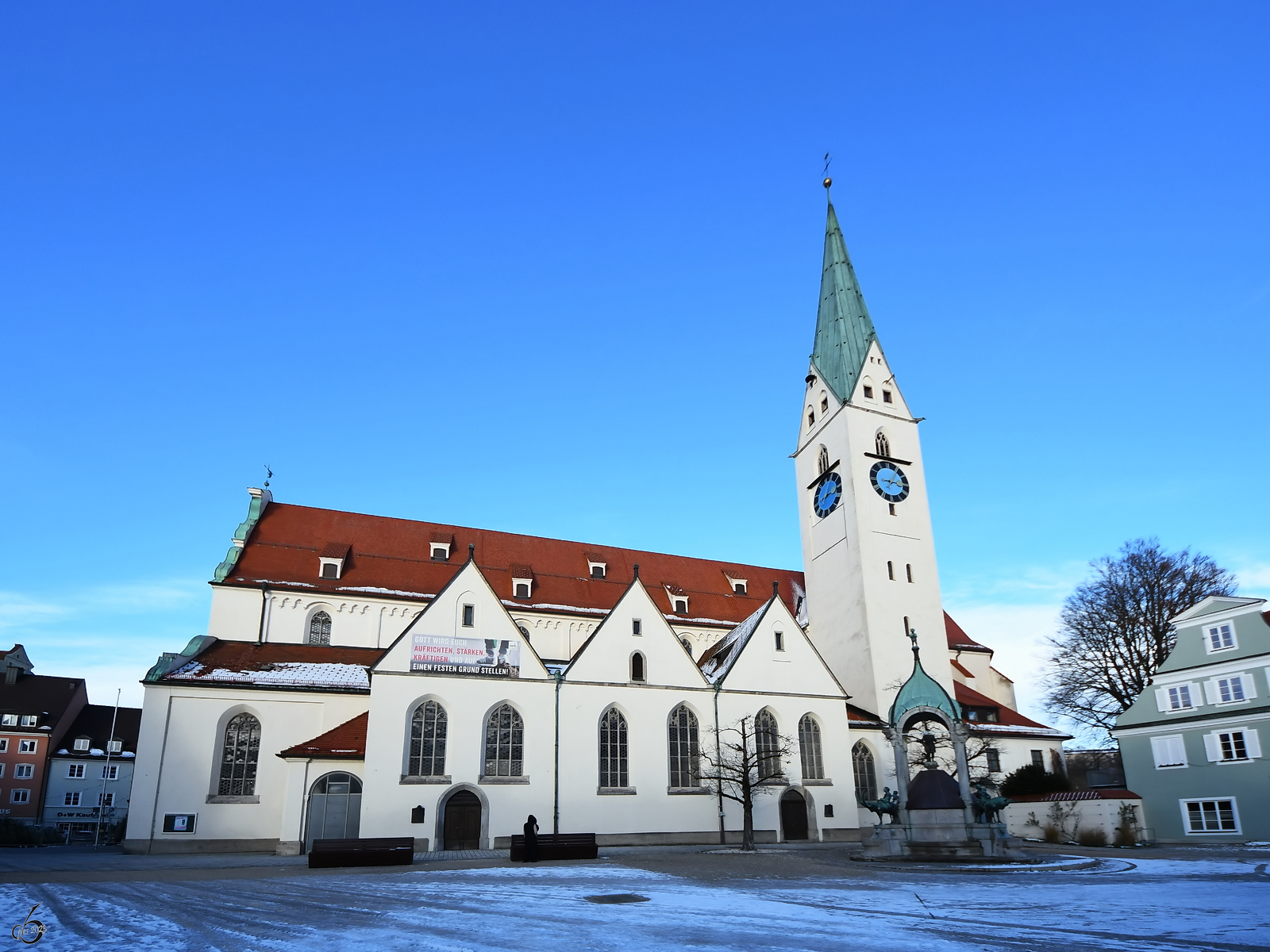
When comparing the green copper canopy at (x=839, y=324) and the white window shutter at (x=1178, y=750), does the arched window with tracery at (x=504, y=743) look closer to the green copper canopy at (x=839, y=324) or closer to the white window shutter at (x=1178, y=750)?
the green copper canopy at (x=839, y=324)

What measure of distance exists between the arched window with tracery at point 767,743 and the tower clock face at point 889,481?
43.7 ft

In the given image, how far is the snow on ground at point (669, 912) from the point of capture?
9.15 m

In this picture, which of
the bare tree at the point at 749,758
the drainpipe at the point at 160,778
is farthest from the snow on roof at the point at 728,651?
the drainpipe at the point at 160,778

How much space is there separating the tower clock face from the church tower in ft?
0.18

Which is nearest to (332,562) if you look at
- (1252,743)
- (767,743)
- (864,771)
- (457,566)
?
(457,566)

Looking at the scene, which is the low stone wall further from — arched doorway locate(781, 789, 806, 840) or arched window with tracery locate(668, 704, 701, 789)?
arched window with tracery locate(668, 704, 701, 789)

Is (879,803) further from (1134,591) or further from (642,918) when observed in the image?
(1134,591)

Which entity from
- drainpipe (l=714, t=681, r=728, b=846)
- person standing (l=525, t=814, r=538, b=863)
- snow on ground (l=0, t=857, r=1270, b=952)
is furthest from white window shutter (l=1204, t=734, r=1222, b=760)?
person standing (l=525, t=814, r=538, b=863)

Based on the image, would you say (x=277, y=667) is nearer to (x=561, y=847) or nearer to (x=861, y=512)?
(x=561, y=847)

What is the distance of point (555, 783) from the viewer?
3069cm

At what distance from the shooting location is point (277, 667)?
32469 millimetres

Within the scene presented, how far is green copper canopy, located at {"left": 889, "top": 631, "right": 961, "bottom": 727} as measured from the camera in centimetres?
2484

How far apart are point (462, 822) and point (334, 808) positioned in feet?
14.2

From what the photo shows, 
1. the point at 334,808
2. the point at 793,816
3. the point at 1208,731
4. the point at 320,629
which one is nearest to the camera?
the point at 334,808
